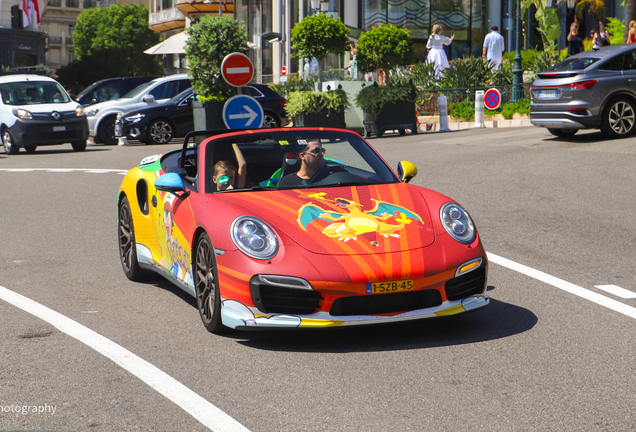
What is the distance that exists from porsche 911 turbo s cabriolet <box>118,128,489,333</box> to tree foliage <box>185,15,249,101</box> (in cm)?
1407

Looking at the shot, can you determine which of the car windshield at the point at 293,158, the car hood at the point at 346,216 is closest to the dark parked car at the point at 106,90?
the car windshield at the point at 293,158

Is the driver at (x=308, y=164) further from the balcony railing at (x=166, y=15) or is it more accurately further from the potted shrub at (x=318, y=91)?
the balcony railing at (x=166, y=15)

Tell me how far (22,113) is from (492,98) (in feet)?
38.7

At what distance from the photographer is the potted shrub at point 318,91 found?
21375 millimetres

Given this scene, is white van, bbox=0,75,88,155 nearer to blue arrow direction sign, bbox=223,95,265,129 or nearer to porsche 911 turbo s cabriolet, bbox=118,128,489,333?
blue arrow direction sign, bbox=223,95,265,129

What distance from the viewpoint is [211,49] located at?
66.8 ft

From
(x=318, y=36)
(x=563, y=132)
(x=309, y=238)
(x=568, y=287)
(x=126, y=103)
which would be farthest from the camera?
(x=126, y=103)

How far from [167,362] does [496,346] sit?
6.07 ft

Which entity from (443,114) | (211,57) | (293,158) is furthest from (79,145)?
(293,158)

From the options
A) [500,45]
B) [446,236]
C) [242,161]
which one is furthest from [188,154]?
[500,45]

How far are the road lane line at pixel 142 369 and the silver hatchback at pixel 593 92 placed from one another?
469 inches

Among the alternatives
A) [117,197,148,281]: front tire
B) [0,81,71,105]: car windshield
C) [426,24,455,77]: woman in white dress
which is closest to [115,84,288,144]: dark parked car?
[0,81,71,105]: car windshield

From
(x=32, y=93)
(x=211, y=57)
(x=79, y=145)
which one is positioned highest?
(x=211, y=57)

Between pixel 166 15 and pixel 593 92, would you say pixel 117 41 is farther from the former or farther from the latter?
pixel 593 92
